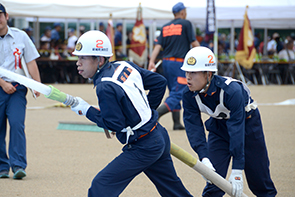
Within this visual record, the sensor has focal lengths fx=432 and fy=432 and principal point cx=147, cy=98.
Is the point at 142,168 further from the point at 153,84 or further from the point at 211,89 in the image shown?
the point at 211,89

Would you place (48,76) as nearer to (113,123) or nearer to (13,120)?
(13,120)

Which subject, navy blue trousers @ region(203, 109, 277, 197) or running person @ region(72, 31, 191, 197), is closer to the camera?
running person @ region(72, 31, 191, 197)

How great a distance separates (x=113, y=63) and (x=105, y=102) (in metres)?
0.51

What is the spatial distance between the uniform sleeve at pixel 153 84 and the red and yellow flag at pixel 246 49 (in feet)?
45.2

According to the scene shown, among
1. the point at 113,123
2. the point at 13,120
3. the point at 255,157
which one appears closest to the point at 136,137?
the point at 113,123

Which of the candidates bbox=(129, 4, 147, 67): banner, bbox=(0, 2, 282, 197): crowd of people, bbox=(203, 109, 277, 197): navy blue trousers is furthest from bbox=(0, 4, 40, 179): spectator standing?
bbox=(129, 4, 147, 67): banner

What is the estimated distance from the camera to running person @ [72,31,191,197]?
3201 millimetres

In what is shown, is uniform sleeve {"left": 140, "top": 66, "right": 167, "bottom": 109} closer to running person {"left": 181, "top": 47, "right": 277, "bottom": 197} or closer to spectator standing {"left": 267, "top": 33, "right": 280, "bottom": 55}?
running person {"left": 181, "top": 47, "right": 277, "bottom": 197}

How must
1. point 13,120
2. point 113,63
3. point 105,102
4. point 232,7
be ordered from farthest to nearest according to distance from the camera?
point 232,7, point 13,120, point 113,63, point 105,102

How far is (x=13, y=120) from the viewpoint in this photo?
5.04 m

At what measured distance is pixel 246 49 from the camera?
56.1ft

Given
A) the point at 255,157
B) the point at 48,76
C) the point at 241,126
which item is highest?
the point at 241,126

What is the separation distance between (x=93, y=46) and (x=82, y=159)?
3036 mm

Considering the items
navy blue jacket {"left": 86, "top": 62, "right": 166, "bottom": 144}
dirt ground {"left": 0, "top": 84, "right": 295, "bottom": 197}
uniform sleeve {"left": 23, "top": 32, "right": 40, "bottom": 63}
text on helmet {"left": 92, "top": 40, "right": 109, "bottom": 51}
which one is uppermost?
text on helmet {"left": 92, "top": 40, "right": 109, "bottom": 51}
